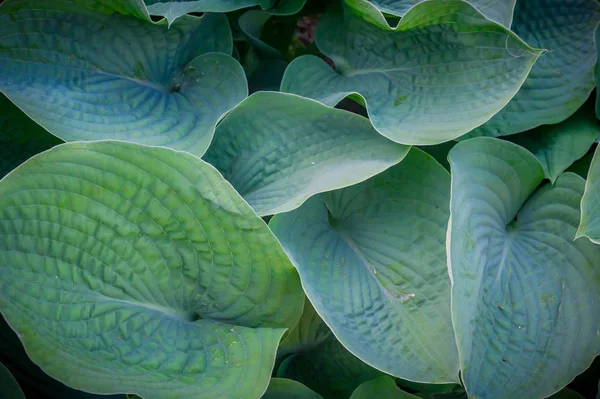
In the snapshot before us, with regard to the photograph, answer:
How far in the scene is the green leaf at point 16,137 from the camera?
76 centimetres

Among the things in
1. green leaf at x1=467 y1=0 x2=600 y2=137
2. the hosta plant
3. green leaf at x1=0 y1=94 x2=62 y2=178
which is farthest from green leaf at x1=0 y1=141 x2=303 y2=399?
green leaf at x1=467 y1=0 x2=600 y2=137

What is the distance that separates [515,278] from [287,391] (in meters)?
0.33

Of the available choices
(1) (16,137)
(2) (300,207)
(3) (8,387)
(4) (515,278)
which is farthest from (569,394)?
(1) (16,137)

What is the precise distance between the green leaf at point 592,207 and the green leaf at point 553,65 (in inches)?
6.8

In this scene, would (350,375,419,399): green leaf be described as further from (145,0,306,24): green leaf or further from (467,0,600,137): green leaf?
(145,0,306,24): green leaf

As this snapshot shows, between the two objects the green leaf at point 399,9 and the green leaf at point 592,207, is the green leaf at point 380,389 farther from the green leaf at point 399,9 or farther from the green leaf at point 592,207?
the green leaf at point 399,9

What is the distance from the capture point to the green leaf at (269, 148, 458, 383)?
644mm

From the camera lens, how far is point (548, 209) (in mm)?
786

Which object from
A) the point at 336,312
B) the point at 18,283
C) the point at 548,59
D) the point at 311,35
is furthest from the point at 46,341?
the point at 311,35

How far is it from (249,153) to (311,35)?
88cm

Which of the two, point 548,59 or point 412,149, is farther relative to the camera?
point 548,59

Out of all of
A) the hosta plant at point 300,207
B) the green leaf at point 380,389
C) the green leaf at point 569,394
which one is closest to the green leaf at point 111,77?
the hosta plant at point 300,207

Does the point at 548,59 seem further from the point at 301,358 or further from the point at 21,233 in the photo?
the point at 21,233

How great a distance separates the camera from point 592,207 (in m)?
0.69
